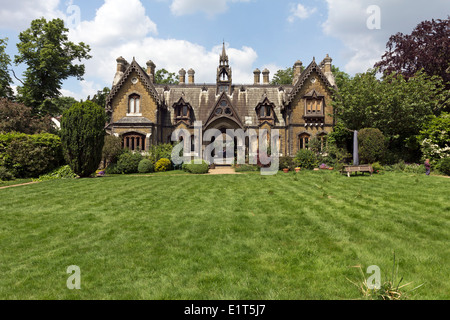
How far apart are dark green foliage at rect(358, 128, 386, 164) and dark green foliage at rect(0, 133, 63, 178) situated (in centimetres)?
2511

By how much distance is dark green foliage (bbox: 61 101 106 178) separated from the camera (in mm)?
17625

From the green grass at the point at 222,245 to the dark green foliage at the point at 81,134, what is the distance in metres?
8.17

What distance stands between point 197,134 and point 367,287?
2742 centimetres

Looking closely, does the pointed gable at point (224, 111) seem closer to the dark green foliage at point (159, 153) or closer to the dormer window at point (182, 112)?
the dormer window at point (182, 112)

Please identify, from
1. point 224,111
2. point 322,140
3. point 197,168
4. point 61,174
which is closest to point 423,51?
point 322,140

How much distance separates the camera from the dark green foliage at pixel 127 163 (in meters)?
23.1

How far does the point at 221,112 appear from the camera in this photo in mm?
29781

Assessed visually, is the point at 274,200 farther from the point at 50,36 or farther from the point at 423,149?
the point at 50,36

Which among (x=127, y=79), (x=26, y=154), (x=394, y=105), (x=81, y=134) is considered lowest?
(x=26, y=154)

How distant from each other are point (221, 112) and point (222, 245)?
25602 mm

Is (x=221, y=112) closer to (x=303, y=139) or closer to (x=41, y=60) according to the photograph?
(x=303, y=139)

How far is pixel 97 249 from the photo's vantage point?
5.36 m

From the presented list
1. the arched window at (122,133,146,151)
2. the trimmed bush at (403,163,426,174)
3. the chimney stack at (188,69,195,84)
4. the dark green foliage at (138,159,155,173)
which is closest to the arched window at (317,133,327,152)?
the trimmed bush at (403,163,426,174)
